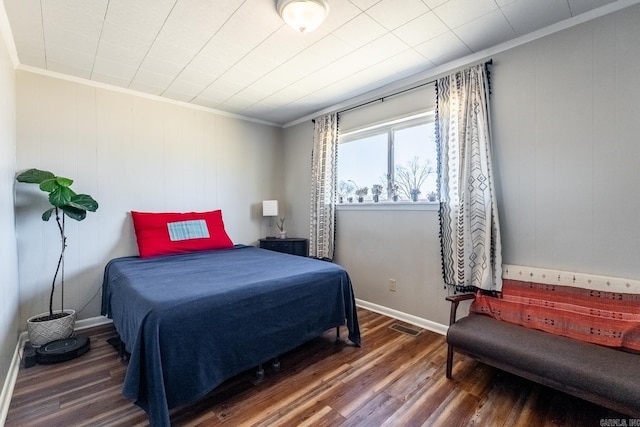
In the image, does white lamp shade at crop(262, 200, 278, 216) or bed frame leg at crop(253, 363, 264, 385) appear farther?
white lamp shade at crop(262, 200, 278, 216)

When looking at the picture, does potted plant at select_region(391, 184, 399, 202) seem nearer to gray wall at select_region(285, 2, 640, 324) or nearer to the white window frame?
the white window frame

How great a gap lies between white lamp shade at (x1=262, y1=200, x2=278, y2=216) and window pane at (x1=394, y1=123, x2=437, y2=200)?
181 cm

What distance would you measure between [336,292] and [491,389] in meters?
1.22

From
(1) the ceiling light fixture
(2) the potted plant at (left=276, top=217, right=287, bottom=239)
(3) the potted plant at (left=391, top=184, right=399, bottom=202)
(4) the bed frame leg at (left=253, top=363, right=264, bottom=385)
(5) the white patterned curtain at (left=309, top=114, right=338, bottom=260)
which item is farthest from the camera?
(2) the potted plant at (left=276, top=217, right=287, bottom=239)

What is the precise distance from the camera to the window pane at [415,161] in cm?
282

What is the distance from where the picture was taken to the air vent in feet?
8.68

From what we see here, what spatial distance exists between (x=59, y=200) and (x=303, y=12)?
2.39 meters

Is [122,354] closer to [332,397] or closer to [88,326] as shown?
[88,326]

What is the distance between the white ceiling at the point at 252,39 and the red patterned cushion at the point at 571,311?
189 cm

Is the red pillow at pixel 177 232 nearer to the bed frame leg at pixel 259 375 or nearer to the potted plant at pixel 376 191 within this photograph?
the bed frame leg at pixel 259 375

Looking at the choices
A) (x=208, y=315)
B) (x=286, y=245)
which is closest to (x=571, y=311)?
(x=208, y=315)

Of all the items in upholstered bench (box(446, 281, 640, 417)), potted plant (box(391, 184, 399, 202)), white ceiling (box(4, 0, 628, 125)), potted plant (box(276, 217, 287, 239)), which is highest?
white ceiling (box(4, 0, 628, 125))

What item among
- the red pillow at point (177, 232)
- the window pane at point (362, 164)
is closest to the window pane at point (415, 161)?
the window pane at point (362, 164)

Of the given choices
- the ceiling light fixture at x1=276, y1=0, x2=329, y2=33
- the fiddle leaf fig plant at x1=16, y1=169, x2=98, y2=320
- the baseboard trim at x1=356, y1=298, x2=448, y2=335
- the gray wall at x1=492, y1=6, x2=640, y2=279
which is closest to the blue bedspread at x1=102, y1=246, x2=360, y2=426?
the fiddle leaf fig plant at x1=16, y1=169, x2=98, y2=320
